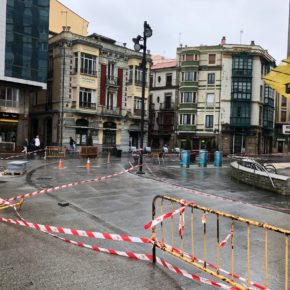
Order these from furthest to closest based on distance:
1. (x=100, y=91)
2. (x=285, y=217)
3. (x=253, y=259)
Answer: (x=100, y=91) → (x=285, y=217) → (x=253, y=259)

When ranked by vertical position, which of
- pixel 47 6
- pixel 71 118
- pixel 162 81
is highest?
pixel 47 6

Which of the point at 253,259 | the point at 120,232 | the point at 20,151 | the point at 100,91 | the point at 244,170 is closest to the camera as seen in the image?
the point at 253,259

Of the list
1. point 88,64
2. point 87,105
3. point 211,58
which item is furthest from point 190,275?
point 211,58

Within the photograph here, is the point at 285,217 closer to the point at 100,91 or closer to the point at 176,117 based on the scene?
the point at 100,91

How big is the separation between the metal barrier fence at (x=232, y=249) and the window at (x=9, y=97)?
3203 cm

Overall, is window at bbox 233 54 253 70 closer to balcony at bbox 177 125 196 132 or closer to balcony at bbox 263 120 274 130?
balcony at bbox 263 120 274 130

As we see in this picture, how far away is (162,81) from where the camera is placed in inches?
2238

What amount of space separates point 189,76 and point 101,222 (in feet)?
154

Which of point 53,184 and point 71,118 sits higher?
point 71,118

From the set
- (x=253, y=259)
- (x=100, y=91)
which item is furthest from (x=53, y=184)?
(x=100, y=91)

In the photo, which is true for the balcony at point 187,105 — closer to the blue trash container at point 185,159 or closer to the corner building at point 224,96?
the corner building at point 224,96

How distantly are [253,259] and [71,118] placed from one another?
36429mm

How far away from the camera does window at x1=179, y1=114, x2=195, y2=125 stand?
5362 centimetres

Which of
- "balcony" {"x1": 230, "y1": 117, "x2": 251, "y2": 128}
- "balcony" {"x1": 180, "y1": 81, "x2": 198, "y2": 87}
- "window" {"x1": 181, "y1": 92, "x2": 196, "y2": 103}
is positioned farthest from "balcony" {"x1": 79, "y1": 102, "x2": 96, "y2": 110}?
"balcony" {"x1": 230, "y1": 117, "x2": 251, "y2": 128}
